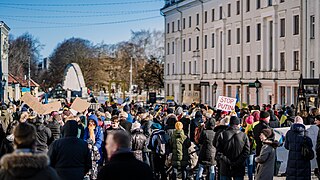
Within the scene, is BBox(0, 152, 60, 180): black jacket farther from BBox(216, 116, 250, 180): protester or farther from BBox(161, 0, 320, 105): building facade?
BBox(161, 0, 320, 105): building facade

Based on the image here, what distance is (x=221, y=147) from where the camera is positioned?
38.7 feet

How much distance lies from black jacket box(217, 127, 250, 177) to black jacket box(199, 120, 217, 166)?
1.95 meters

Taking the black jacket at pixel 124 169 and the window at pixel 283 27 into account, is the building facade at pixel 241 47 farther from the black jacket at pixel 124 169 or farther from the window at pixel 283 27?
the black jacket at pixel 124 169

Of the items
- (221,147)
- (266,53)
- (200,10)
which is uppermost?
(200,10)

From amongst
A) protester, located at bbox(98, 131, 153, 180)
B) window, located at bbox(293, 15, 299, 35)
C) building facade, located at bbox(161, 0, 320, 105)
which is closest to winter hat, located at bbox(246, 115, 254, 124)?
protester, located at bbox(98, 131, 153, 180)

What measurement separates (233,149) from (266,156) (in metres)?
0.64

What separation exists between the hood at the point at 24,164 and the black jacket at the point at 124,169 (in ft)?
2.46

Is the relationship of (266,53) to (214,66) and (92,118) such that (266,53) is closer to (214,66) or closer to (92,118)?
(214,66)

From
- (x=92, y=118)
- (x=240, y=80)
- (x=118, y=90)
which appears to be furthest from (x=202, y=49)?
(x=92, y=118)

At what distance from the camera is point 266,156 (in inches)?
448

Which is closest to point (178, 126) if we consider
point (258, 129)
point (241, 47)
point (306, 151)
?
point (258, 129)

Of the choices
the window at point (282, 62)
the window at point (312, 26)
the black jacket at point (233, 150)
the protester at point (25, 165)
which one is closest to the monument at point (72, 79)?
the window at point (282, 62)

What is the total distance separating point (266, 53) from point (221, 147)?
121 feet

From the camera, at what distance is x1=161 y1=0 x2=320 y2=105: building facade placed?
139ft
